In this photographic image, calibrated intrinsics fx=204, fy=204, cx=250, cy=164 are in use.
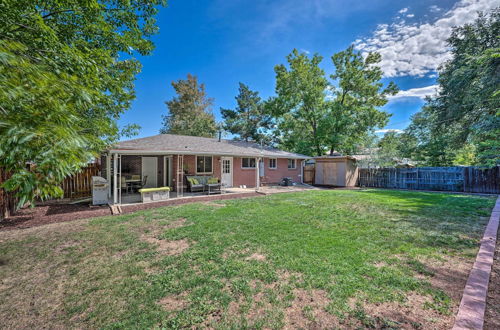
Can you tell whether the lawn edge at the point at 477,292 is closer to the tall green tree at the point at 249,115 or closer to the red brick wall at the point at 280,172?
the red brick wall at the point at 280,172

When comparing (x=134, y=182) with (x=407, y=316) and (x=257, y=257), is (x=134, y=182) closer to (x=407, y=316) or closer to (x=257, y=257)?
(x=257, y=257)

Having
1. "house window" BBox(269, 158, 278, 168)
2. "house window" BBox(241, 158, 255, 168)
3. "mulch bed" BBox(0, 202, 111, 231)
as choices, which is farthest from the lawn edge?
"house window" BBox(269, 158, 278, 168)

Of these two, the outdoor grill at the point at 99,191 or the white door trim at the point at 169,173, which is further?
the white door trim at the point at 169,173

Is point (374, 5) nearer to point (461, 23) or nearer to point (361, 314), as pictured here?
point (461, 23)

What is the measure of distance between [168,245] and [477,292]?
535 centimetres

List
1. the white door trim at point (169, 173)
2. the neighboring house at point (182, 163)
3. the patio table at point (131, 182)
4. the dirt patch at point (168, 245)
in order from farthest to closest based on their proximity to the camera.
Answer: the white door trim at point (169, 173)
the patio table at point (131, 182)
the neighboring house at point (182, 163)
the dirt patch at point (168, 245)

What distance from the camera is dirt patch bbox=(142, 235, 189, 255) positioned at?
432cm

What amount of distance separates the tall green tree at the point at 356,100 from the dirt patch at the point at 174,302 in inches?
869

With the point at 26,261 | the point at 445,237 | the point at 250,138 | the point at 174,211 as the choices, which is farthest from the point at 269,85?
the point at 26,261

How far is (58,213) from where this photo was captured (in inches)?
297

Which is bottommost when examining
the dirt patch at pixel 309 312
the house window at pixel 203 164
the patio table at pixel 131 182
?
the dirt patch at pixel 309 312

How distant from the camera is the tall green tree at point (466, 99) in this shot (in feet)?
37.2

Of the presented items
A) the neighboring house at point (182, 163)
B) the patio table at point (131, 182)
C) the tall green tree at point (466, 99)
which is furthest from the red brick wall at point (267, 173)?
the tall green tree at point (466, 99)

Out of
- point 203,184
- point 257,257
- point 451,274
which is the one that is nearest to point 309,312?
point 257,257
